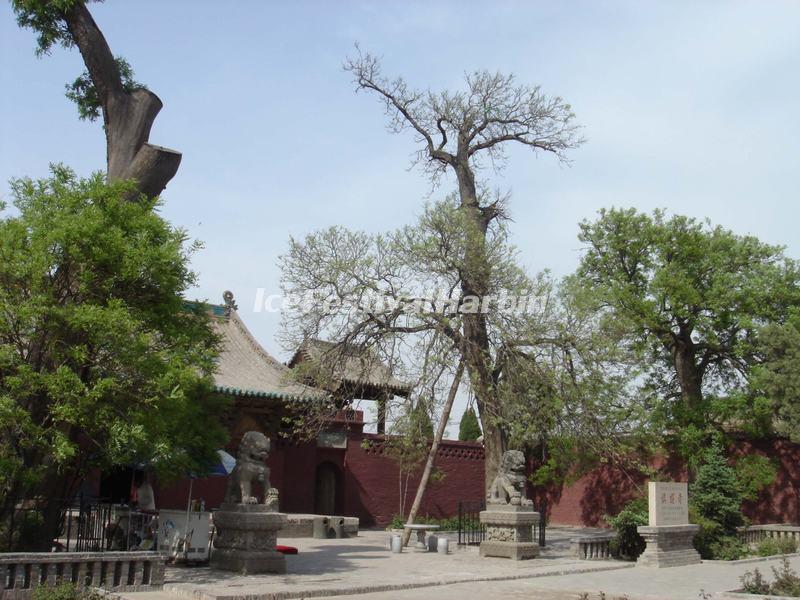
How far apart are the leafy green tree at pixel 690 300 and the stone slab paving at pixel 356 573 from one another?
675 centimetres

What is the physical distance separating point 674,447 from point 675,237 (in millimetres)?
5857

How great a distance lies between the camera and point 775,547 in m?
16.4

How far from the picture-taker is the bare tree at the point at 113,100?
1218 cm

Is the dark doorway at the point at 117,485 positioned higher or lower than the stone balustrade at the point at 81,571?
higher

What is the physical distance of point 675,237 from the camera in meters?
22.7

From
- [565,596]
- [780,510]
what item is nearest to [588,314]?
[565,596]

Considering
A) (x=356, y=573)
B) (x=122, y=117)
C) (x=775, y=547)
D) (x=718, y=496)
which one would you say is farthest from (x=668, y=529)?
(x=122, y=117)

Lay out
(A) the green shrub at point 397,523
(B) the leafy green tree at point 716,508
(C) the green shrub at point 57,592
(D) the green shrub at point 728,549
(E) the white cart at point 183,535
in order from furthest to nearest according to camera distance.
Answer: (A) the green shrub at point 397,523
(B) the leafy green tree at point 716,508
(D) the green shrub at point 728,549
(E) the white cart at point 183,535
(C) the green shrub at point 57,592

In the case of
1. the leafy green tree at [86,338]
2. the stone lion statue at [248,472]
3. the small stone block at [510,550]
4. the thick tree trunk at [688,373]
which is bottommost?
the small stone block at [510,550]

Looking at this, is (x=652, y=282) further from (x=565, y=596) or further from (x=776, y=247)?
(x=565, y=596)

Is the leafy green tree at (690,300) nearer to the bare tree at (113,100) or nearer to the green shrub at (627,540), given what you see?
the green shrub at (627,540)

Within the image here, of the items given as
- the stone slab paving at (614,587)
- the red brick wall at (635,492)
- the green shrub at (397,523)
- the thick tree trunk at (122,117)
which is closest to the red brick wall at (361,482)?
the green shrub at (397,523)

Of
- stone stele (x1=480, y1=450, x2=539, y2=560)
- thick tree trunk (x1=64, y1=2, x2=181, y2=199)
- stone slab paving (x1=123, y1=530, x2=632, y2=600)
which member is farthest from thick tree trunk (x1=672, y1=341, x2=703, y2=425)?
thick tree trunk (x1=64, y1=2, x2=181, y2=199)

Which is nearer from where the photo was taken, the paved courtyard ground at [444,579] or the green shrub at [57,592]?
the green shrub at [57,592]
